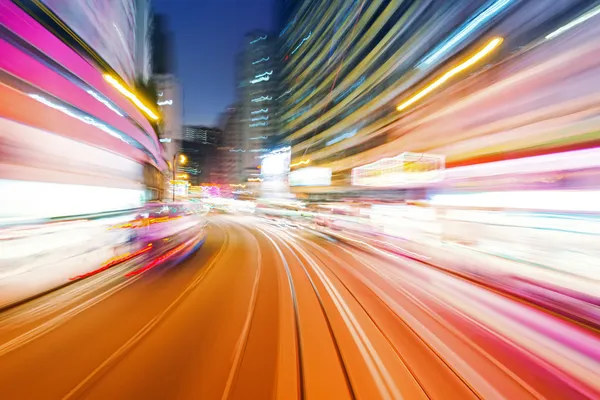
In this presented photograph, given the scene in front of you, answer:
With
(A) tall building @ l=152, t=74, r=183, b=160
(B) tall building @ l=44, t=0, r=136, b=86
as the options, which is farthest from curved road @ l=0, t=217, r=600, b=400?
(A) tall building @ l=152, t=74, r=183, b=160

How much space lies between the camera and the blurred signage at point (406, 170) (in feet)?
45.9

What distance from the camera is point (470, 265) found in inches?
307

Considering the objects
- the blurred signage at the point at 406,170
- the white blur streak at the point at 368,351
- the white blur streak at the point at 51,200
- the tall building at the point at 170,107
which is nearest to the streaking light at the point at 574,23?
the blurred signage at the point at 406,170

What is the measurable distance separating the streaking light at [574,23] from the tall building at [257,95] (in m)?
103

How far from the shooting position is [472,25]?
1673cm

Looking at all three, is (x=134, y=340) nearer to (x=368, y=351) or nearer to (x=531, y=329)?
(x=368, y=351)

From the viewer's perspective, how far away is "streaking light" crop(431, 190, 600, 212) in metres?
5.62

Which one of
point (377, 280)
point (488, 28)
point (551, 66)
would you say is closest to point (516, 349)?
point (377, 280)

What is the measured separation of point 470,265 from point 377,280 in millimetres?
2753

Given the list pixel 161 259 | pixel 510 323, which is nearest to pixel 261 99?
pixel 161 259

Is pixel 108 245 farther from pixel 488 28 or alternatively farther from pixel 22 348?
pixel 488 28

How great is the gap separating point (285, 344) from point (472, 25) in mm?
19899

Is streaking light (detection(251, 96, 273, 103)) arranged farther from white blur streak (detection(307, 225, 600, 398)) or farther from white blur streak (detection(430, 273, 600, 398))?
white blur streak (detection(430, 273, 600, 398))

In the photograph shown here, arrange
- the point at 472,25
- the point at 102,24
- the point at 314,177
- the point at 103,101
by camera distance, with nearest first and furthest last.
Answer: the point at 103,101
the point at 102,24
the point at 472,25
the point at 314,177
